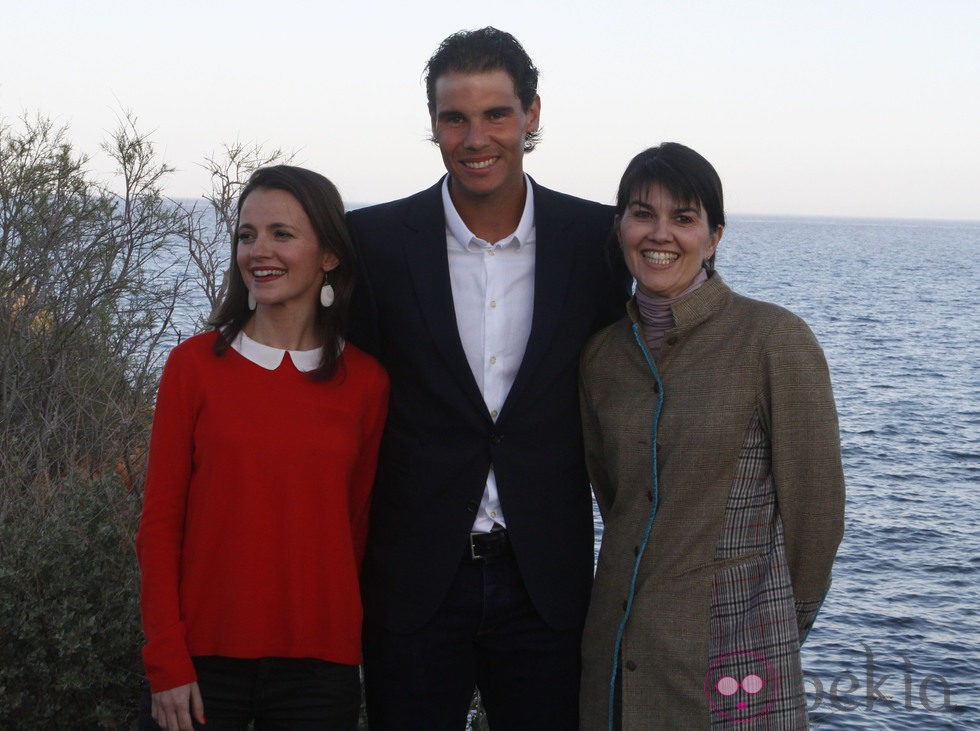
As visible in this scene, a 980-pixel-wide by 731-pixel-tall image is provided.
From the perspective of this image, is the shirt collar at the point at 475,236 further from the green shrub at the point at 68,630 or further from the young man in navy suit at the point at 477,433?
the green shrub at the point at 68,630

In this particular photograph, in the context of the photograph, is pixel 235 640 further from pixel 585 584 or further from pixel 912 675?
pixel 912 675

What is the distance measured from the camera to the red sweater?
302 centimetres

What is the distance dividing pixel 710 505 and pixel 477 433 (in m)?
0.72

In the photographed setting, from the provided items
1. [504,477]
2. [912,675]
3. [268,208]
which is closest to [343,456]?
[504,477]

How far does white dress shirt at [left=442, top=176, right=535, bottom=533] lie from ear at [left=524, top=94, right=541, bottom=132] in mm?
320

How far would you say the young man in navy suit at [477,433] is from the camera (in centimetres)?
340

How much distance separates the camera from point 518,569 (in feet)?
11.2

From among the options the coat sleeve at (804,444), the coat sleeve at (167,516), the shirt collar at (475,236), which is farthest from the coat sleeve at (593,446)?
the coat sleeve at (167,516)

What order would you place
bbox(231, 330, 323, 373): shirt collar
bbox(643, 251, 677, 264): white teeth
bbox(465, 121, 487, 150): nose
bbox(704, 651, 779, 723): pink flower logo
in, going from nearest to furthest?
bbox(704, 651, 779, 723): pink flower logo < bbox(231, 330, 323, 373): shirt collar < bbox(643, 251, 677, 264): white teeth < bbox(465, 121, 487, 150): nose

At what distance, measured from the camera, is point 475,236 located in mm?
3592

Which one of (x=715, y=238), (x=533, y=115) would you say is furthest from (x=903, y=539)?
(x=715, y=238)

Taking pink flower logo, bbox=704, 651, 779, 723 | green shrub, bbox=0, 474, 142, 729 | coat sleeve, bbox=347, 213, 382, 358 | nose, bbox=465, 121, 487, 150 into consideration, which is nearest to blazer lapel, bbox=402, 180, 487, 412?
coat sleeve, bbox=347, 213, 382, 358

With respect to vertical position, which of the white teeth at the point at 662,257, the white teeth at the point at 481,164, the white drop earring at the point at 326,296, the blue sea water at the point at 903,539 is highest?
the white teeth at the point at 481,164

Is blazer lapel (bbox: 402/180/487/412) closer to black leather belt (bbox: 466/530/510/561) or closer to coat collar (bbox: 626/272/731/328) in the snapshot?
black leather belt (bbox: 466/530/510/561)
